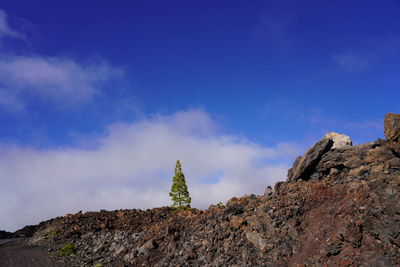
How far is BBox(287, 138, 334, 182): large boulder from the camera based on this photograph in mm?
28328

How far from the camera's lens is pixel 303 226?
20.8 m

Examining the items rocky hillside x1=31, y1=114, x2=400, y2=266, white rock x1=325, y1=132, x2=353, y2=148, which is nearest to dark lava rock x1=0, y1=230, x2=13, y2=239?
rocky hillside x1=31, y1=114, x2=400, y2=266

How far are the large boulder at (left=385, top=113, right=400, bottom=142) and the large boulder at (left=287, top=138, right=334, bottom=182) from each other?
5.15 m

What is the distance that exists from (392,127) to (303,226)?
14.6 meters

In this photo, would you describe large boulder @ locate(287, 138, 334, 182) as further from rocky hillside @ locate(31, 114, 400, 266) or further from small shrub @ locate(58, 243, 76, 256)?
small shrub @ locate(58, 243, 76, 256)

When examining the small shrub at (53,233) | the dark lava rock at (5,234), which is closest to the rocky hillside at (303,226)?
the small shrub at (53,233)

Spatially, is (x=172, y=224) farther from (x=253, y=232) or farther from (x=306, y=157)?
(x=306, y=157)

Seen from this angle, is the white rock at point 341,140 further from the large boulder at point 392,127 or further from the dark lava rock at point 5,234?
the dark lava rock at point 5,234

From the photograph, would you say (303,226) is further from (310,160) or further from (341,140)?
(341,140)

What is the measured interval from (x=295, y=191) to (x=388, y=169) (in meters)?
7.22

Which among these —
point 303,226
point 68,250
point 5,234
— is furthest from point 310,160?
point 5,234

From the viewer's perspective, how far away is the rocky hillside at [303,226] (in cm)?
1708

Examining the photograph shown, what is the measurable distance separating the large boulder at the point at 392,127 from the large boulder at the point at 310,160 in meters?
5.15

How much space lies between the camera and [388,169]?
73.4 ft
